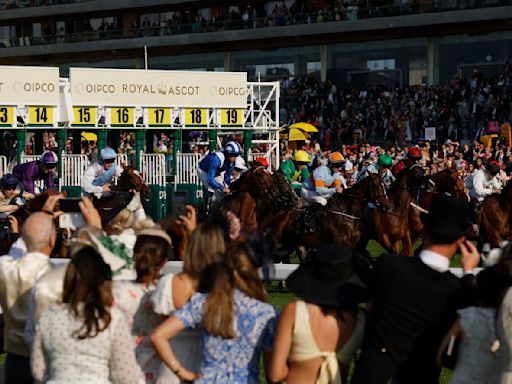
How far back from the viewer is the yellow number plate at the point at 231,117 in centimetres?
2505

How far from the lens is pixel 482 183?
704 inches

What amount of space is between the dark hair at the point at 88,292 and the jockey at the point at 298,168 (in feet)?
38.8

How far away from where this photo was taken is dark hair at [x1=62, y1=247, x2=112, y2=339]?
16.5 ft

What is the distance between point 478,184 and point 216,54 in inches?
1366

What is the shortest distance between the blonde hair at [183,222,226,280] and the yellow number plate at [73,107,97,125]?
18.1 meters

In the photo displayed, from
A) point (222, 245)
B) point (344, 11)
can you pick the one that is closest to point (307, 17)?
point (344, 11)

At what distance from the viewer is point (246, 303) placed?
5172 millimetres

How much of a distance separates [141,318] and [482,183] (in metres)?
13.0

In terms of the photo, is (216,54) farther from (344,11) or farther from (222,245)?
(222,245)

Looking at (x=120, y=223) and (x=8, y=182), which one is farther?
(x=8, y=182)

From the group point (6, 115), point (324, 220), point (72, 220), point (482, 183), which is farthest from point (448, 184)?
point (72, 220)

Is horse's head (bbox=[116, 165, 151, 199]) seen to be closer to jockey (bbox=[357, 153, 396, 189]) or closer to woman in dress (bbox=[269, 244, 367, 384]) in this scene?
jockey (bbox=[357, 153, 396, 189])

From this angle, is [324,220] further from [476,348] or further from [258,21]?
[258,21]

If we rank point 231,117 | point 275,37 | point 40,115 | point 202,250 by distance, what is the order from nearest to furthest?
1. point 202,250
2. point 40,115
3. point 231,117
4. point 275,37
